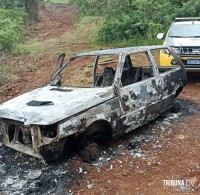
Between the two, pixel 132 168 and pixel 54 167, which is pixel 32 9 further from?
pixel 132 168

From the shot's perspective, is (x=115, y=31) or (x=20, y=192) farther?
(x=115, y=31)

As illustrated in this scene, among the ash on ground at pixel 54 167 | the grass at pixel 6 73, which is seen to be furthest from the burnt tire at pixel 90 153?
the grass at pixel 6 73

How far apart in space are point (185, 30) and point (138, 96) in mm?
4980

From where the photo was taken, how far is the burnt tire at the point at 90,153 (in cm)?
567

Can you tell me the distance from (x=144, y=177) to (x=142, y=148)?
3.19 ft

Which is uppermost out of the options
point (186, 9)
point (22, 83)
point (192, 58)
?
point (186, 9)

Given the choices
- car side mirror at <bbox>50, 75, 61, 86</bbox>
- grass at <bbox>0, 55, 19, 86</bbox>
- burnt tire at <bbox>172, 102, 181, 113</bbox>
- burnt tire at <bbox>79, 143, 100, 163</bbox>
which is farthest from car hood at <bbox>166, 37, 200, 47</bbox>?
grass at <bbox>0, 55, 19, 86</bbox>

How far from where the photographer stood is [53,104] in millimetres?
5688

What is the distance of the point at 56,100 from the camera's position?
19.3 feet

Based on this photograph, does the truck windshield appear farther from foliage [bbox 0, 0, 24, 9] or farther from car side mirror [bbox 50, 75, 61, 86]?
foliage [bbox 0, 0, 24, 9]

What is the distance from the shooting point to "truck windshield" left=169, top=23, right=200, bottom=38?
34.3ft

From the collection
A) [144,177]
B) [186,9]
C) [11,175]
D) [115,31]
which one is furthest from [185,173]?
[115,31]

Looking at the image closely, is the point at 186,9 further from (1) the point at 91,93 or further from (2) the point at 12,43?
(1) the point at 91,93

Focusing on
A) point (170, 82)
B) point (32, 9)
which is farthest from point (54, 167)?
point (32, 9)
